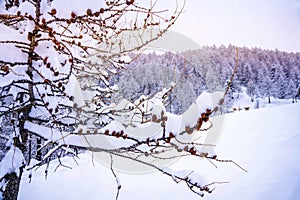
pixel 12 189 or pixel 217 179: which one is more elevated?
pixel 12 189

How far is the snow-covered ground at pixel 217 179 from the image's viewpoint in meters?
3.46

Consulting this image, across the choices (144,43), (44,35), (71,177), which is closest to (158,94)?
(144,43)

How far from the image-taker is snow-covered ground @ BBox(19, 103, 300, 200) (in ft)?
11.3

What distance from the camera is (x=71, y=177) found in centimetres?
470

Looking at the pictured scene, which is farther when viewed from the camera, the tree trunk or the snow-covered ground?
the snow-covered ground

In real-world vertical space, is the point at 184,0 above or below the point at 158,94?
above

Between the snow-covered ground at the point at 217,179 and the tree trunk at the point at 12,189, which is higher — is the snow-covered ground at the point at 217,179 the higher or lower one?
the lower one

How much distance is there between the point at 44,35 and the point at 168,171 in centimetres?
135

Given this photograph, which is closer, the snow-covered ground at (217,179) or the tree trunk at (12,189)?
the tree trunk at (12,189)

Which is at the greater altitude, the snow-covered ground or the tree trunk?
the tree trunk

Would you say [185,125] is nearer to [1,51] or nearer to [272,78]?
[1,51]

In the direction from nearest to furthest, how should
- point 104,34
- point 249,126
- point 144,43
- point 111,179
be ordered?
point 144,43 → point 104,34 → point 111,179 → point 249,126

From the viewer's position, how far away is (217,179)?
3.84m

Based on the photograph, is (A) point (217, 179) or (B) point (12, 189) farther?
(A) point (217, 179)
